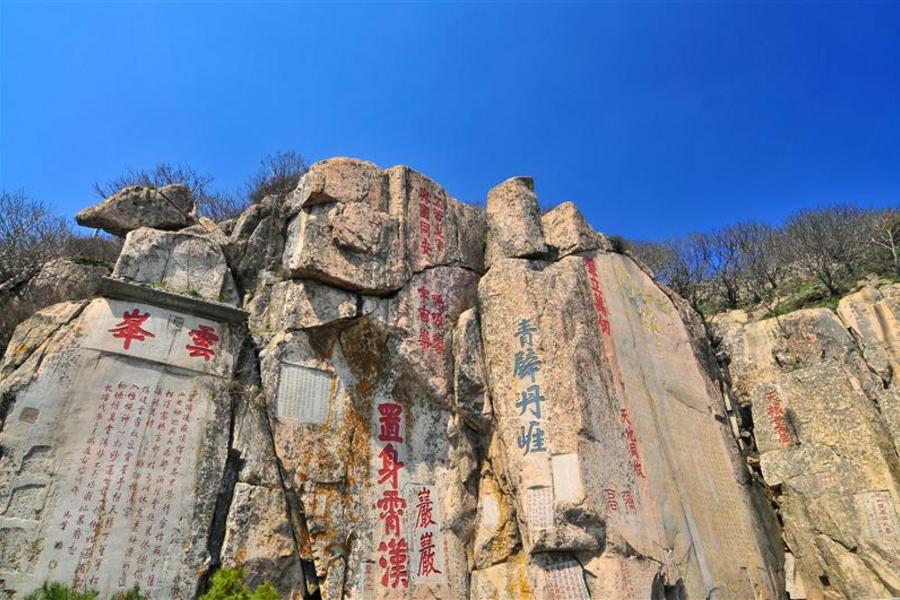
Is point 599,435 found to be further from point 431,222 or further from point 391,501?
point 431,222

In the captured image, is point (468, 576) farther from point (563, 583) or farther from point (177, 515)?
point (177, 515)

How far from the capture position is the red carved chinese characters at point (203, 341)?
25.9 feet

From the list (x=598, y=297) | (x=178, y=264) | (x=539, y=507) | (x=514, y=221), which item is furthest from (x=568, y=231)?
(x=178, y=264)

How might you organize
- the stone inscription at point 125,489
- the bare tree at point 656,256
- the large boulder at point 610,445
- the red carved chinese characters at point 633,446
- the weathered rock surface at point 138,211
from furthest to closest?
the bare tree at point 656,256, the weathered rock surface at point 138,211, the red carved chinese characters at point 633,446, the large boulder at point 610,445, the stone inscription at point 125,489

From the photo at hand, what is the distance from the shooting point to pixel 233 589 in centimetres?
649

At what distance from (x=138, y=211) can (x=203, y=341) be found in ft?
8.88

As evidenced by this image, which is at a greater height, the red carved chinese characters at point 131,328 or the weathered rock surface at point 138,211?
the weathered rock surface at point 138,211

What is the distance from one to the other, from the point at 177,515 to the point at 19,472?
1.64 m

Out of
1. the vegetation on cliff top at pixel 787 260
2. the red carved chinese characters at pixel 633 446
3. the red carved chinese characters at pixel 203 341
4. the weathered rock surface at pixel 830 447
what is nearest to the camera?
the red carved chinese characters at pixel 203 341

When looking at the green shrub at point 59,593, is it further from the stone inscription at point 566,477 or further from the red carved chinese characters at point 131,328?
the stone inscription at point 566,477

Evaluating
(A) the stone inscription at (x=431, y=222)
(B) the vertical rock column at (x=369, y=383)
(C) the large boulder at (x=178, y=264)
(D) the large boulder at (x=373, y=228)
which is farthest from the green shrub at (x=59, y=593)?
(A) the stone inscription at (x=431, y=222)

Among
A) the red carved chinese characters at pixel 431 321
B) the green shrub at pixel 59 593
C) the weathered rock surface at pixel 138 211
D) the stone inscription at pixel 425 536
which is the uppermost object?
the weathered rock surface at pixel 138 211

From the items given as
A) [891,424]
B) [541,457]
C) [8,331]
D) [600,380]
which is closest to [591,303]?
[600,380]

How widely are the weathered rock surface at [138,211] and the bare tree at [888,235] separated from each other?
18.6m
